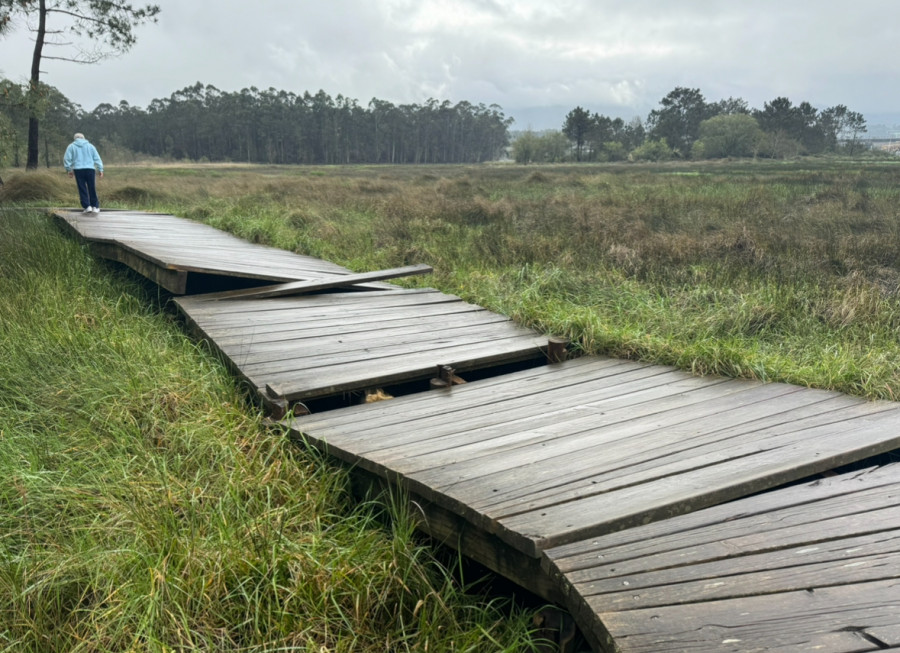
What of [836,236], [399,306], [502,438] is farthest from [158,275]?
[836,236]

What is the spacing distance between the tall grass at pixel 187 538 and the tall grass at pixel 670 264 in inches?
93.1

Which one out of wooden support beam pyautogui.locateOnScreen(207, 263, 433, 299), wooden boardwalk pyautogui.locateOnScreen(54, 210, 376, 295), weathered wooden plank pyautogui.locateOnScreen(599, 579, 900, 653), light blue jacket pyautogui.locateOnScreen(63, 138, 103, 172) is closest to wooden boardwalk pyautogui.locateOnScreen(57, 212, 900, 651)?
weathered wooden plank pyautogui.locateOnScreen(599, 579, 900, 653)

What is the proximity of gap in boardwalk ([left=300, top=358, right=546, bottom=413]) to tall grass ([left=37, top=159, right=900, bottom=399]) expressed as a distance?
412 mm

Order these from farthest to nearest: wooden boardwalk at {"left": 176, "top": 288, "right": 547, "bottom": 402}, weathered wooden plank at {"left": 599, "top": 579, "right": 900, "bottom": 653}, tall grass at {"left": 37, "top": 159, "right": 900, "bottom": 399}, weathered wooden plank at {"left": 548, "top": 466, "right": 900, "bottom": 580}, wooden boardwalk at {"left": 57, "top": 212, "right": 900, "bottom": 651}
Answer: tall grass at {"left": 37, "top": 159, "right": 900, "bottom": 399} → wooden boardwalk at {"left": 176, "top": 288, "right": 547, "bottom": 402} → weathered wooden plank at {"left": 548, "top": 466, "right": 900, "bottom": 580} → wooden boardwalk at {"left": 57, "top": 212, "right": 900, "bottom": 651} → weathered wooden plank at {"left": 599, "top": 579, "right": 900, "bottom": 653}

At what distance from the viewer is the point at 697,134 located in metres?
86.7

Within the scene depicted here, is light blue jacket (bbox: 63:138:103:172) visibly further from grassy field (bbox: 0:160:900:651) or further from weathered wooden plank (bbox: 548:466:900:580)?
weathered wooden plank (bbox: 548:466:900:580)

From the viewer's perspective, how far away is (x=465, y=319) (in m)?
5.25

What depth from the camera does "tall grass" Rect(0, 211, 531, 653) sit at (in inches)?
83.6

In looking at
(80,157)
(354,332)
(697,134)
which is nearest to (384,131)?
(697,134)

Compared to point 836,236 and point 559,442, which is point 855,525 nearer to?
point 559,442

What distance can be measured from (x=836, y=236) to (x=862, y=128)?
8928 centimetres

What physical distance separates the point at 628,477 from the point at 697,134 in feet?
308

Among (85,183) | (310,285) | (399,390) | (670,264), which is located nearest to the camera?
(399,390)

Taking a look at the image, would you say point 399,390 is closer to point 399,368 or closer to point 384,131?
point 399,368
